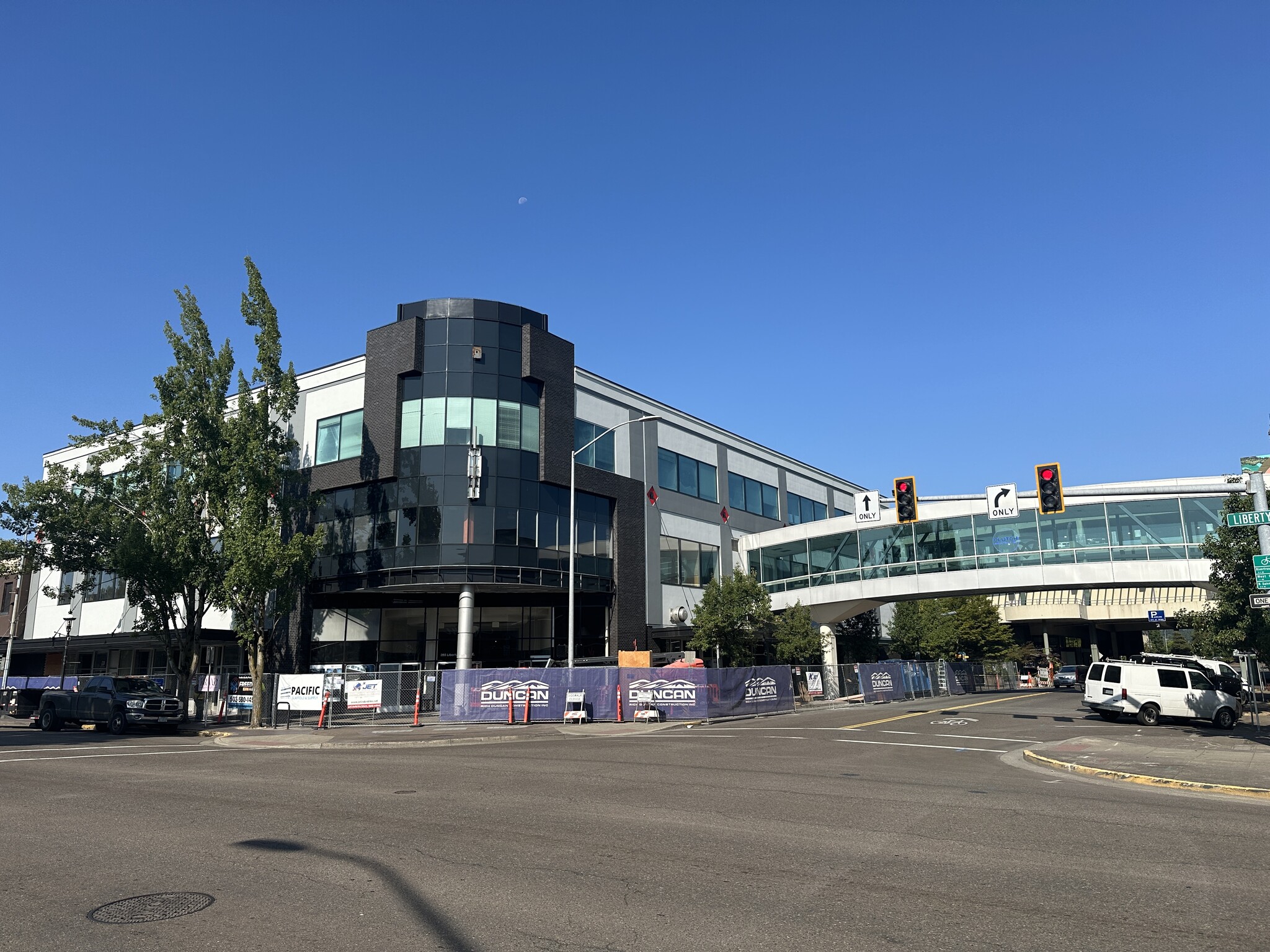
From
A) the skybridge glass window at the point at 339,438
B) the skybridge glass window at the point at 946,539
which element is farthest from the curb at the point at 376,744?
the skybridge glass window at the point at 946,539

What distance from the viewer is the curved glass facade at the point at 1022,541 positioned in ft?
129

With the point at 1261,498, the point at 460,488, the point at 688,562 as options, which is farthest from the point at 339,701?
the point at 1261,498

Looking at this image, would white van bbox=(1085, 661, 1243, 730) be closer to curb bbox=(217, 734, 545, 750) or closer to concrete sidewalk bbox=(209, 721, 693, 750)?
concrete sidewalk bbox=(209, 721, 693, 750)

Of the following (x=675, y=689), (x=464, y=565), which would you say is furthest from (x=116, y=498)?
(x=675, y=689)

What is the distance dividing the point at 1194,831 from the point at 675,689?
22767 millimetres

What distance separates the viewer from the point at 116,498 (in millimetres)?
36844

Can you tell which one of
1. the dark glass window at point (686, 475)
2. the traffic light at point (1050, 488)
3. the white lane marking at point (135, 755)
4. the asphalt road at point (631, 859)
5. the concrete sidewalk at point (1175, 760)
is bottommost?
the concrete sidewalk at point (1175, 760)

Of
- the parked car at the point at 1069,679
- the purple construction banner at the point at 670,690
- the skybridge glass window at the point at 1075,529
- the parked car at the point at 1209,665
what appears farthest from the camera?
the parked car at the point at 1069,679

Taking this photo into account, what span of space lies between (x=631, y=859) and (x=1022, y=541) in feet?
127

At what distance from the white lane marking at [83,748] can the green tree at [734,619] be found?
81.7ft

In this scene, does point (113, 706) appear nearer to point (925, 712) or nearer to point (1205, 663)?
point (925, 712)

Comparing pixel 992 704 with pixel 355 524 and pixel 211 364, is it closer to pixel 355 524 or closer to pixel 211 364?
pixel 355 524

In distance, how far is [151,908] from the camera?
6.67 m

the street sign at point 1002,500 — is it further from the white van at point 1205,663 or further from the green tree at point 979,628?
the green tree at point 979,628
